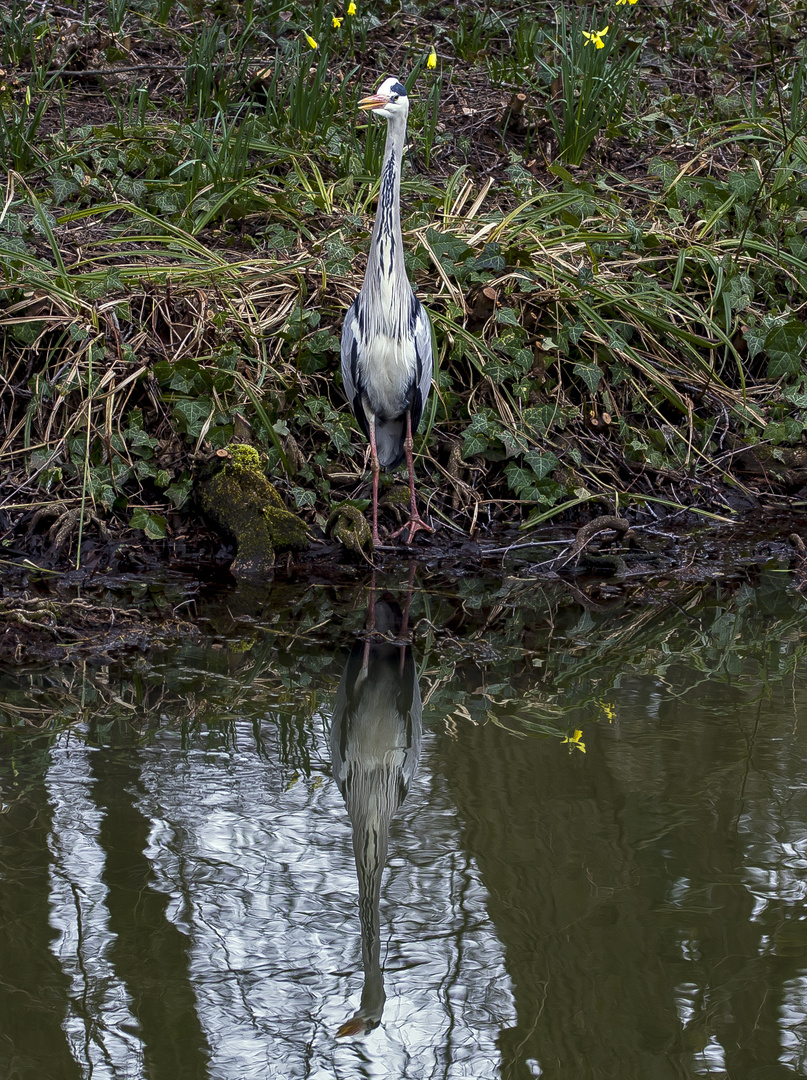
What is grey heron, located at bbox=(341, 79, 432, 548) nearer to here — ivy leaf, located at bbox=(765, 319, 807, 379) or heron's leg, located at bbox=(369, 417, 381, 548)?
heron's leg, located at bbox=(369, 417, 381, 548)

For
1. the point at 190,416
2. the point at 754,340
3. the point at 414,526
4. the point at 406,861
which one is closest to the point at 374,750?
the point at 406,861

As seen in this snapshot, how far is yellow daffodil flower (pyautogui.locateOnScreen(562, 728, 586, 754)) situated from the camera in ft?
8.88

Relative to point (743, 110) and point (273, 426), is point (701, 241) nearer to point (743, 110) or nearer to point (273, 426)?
point (743, 110)

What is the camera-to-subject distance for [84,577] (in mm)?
3951

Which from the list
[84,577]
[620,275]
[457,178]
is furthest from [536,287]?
[84,577]

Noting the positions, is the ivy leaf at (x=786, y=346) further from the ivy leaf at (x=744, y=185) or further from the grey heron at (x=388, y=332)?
the grey heron at (x=388, y=332)

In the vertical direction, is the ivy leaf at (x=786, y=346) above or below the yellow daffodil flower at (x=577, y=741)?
above

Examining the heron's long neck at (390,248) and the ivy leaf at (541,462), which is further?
the ivy leaf at (541,462)

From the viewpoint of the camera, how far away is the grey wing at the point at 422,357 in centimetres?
429

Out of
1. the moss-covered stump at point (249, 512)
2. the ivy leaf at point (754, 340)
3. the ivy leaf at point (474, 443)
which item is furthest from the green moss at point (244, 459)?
the ivy leaf at point (754, 340)

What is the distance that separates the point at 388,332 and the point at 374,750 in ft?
6.53

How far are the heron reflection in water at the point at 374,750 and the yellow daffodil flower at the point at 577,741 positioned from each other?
0.39m

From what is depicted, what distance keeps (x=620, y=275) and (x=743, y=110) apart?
2131 mm

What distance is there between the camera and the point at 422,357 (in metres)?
4.30
